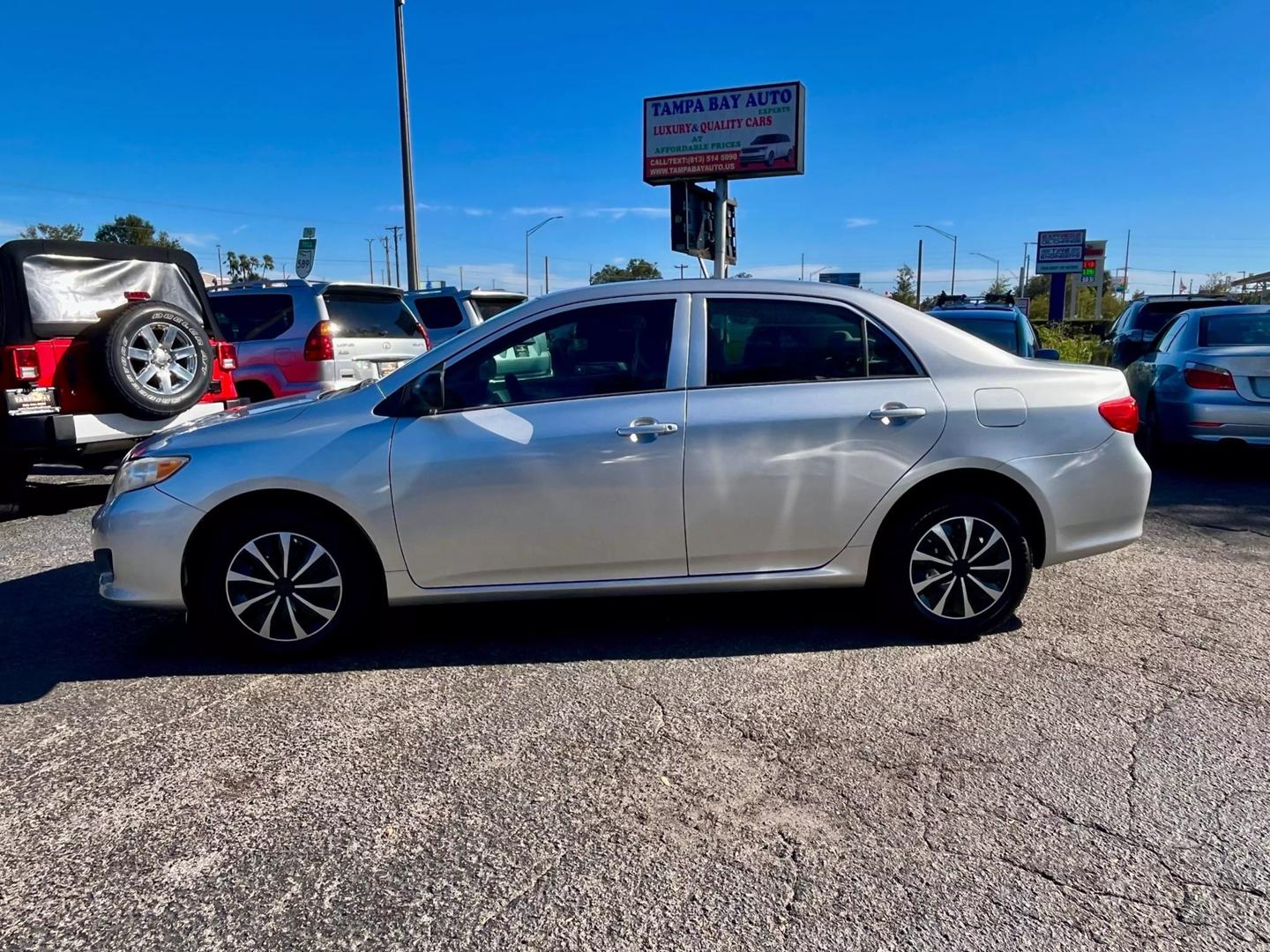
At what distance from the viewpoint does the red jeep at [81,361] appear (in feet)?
21.5

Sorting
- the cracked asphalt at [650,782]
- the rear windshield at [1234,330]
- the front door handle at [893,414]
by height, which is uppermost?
the rear windshield at [1234,330]

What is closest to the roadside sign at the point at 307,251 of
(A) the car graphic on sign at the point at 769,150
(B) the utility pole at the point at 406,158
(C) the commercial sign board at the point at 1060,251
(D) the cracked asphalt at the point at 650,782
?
(B) the utility pole at the point at 406,158

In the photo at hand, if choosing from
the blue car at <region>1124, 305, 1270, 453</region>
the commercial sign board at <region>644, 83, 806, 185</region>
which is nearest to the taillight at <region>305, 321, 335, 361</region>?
the blue car at <region>1124, 305, 1270, 453</region>

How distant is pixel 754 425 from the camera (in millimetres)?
4098

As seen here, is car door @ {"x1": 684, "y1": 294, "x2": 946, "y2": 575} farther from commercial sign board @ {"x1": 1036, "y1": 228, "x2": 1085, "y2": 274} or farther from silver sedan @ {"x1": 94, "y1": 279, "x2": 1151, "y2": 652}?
commercial sign board @ {"x1": 1036, "y1": 228, "x2": 1085, "y2": 274}

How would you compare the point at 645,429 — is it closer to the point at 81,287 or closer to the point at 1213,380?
the point at 81,287

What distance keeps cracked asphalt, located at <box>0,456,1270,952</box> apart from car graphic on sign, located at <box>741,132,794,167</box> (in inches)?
827

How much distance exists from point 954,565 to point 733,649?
109 cm

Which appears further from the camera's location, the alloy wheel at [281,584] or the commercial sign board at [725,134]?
the commercial sign board at [725,134]

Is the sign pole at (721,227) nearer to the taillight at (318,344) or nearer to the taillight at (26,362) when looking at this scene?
the taillight at (318,344)

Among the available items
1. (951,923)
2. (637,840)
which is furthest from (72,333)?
(951,923)

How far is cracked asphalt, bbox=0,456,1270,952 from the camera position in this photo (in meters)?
2.43

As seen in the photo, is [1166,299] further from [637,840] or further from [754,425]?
[637,840]

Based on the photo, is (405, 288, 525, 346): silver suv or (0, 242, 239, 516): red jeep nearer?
(0, 242, 239, 516): red jeep
